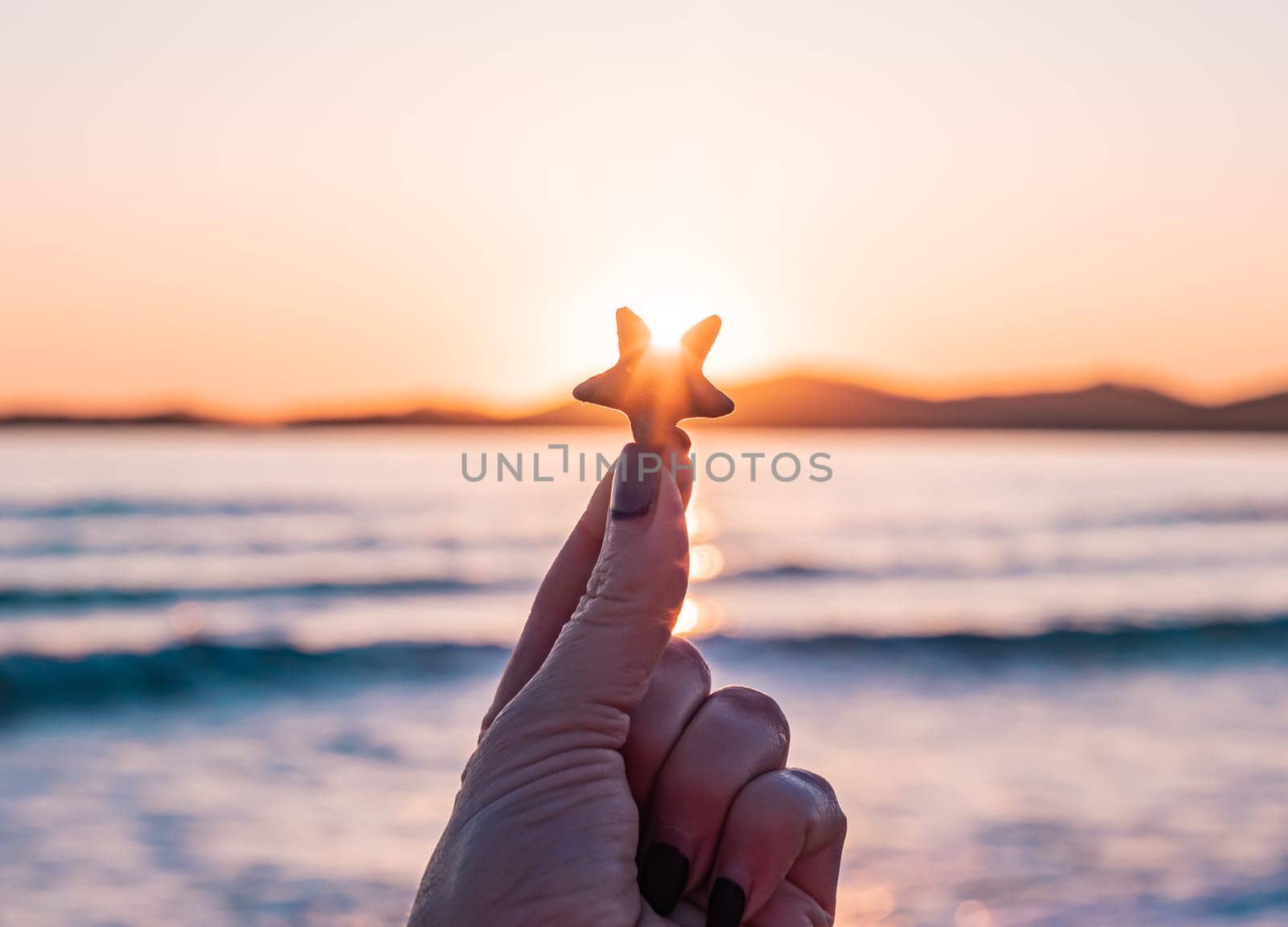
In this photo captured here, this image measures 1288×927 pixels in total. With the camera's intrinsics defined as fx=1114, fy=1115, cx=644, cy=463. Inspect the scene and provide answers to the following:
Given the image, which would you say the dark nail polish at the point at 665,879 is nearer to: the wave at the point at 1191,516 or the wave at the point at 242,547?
the wave at the point at 242,547

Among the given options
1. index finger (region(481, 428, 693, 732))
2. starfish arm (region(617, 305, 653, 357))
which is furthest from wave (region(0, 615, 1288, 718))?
starfish arm (region(617, 305, 653, 357))

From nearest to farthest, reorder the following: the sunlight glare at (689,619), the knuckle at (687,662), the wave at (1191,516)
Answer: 1. the knuckle at (687,662)
2. the sunlight glare at (689,619)
3. the wave at (1191,516)

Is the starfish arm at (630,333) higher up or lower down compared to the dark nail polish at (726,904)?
higher up

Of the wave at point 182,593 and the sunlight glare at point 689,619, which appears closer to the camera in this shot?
the sunlight glare at point 689,619

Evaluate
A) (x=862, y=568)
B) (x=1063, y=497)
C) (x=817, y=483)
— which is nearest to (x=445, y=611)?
(x=862, y=568)

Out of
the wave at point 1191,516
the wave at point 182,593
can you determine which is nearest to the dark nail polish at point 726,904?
the wave at point 182,593

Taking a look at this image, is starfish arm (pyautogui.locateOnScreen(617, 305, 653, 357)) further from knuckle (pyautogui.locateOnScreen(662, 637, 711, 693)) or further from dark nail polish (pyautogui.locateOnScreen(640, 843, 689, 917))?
dark nail polish (pyautogui.locateOnScreen(640, 843, 689, 917))
